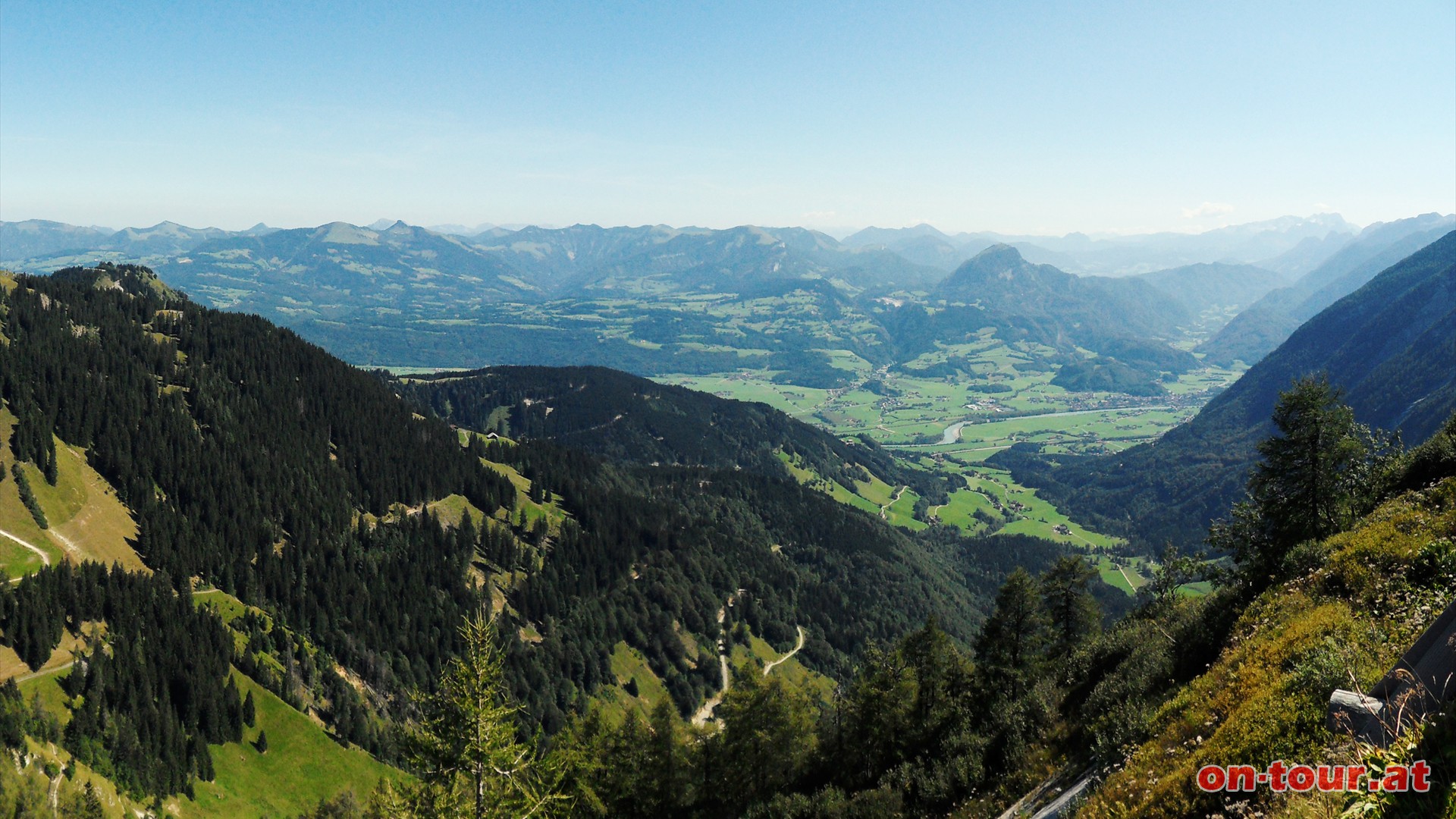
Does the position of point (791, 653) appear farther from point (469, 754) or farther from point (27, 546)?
point (469, 754)

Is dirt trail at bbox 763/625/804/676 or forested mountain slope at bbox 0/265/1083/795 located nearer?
forested mountain slope at bbox 0/265/1083/795

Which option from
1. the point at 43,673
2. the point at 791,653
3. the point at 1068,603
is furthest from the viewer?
the point at 791,653

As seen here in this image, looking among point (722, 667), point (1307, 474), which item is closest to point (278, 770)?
point (722, 667)

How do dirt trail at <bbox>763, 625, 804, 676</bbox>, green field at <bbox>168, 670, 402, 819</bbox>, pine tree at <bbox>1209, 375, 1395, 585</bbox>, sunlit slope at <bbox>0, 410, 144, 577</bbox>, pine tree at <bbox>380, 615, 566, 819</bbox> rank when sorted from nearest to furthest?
1. pine tree at <bbox>380, 615, 566, 819</bbox>
2. pine tree at <bbox>1209, 375, 1395, 585</bbox>
3. green field at <bbox>168, 670, 402, 819</bbox>
4. sunlit slope at <bbox>0, 410, 144, 577</bbox>
5. dirt trail at <bbox>763, 625, 804, 676</bbox>

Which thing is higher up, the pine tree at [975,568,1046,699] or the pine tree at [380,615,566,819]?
the pine tree at [380,615,566,819]

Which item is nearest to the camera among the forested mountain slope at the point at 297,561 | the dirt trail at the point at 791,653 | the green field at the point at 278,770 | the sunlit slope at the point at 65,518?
the green field at the point at 278,770

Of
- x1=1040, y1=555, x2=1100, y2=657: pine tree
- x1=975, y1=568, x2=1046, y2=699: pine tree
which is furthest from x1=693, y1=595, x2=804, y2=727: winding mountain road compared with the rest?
x1=975, y1=568, x2=1046, y2=699: pine tree

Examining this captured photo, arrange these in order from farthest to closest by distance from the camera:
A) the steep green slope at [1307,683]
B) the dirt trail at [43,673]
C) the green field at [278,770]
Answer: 1. the green field at [278,770]
2. the dirt trail at [43,673]
3. the steep green slope at [1307,683]

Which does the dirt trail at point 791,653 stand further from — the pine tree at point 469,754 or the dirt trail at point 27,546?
the pine tree at point 469,754

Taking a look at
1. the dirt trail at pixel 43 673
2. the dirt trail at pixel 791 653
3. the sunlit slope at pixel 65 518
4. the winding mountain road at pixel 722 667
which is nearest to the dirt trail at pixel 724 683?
the winding mountain road at pixel 722 667

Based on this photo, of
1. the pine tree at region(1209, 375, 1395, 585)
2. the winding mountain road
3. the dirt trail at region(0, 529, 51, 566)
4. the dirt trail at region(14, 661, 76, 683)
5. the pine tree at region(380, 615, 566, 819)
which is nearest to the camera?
the pine tree at region(380, 615, 566, 819)

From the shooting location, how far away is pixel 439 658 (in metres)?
126

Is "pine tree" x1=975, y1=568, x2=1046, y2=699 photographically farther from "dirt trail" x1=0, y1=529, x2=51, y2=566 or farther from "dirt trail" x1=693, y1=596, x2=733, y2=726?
"dirt trail" x1=0, y1=529, x2=51, y2=566

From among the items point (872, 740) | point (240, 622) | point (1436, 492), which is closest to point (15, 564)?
point (240, 622)
